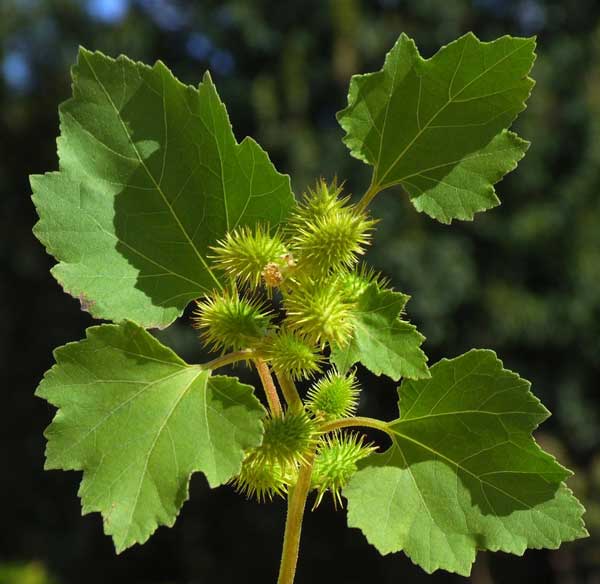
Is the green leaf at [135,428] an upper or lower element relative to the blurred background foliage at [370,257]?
lower

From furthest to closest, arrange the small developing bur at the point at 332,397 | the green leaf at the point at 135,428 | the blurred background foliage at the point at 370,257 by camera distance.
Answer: the blurred background foliage at the point at 370,257
the small developing bur at the point at 332,397
the green leaf at the point at 135,428

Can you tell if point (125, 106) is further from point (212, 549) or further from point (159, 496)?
point (212, 549)

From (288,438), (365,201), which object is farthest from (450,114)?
(288,438)

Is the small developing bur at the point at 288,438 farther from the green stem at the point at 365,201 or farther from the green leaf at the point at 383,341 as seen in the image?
the green stem at the point at 365,201

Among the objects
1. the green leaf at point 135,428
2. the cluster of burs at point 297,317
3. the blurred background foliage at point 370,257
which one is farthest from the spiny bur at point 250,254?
the blurred background foliage at point 370,257

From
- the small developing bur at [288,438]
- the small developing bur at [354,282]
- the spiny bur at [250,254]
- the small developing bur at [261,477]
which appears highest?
the spiny bur at [250,254]

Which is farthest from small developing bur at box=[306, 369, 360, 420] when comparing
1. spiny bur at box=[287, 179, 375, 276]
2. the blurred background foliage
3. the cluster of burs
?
the blurred background foliage

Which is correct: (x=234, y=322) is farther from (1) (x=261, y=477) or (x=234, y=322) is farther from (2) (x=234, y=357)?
(1) (x=261, y=477)

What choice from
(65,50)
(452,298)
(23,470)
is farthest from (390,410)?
(65,50)
